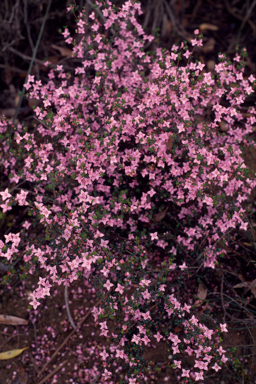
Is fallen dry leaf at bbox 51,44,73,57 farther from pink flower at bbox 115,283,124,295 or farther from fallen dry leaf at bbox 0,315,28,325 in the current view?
fallen dry leaf at bbox 0,315,28,325

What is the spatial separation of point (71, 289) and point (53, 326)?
51 centimetres

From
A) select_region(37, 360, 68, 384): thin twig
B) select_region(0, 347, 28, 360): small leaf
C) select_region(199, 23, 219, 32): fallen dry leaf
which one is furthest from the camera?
select_region(199, 23, 219, 32): fallen dry leaf

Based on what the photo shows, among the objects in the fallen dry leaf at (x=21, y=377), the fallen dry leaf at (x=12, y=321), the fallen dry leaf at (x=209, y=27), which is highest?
the fallen dry leaf at (x=209, y=27)

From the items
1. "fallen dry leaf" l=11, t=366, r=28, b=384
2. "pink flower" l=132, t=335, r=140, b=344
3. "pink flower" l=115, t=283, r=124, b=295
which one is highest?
"pink flower" l=115, t=283, r=124, b=295

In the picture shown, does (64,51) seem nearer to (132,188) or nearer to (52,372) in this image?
(132,188)

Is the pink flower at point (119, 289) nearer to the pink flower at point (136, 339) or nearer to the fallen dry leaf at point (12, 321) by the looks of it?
the pink flower at point (136, 339)

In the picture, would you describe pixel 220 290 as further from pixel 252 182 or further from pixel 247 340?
pixel 252 182

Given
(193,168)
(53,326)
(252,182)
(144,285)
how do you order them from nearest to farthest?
1. (144,285)
2. (193,168)
3. (252,182)
4. (53,326)

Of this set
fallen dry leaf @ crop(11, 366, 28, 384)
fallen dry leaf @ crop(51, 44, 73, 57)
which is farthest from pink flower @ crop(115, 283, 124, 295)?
Answer: fallen dry leaf @ crop(51, 44, 73, 57)

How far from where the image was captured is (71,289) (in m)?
4.33

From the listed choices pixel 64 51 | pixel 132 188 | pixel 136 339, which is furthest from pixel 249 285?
pixel 64 51

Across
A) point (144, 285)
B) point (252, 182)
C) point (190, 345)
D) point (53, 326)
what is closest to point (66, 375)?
point (53, 326)

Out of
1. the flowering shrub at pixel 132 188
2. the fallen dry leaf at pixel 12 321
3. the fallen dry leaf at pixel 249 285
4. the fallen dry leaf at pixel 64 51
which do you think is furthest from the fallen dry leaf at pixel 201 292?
the fallen dry leaf at pixel 64 51

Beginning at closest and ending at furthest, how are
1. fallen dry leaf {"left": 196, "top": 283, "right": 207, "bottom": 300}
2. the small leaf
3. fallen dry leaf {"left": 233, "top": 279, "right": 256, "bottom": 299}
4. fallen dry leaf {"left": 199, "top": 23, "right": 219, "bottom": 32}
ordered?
fallen dry leaf {"left": 233, "top": 279, "right": 256, "bottom": 299} < fallen dry leaf {"left": 196, "top": 283, "right": 207, "bottom": 300} < the small leaf < fallen dry leaf {"left": 199, "top": 23, "right": 219, "bottom": 32}
